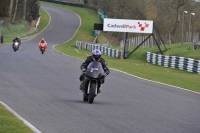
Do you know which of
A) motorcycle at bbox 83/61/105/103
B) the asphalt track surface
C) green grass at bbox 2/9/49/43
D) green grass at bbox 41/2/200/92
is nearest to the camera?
the asphalt track surface

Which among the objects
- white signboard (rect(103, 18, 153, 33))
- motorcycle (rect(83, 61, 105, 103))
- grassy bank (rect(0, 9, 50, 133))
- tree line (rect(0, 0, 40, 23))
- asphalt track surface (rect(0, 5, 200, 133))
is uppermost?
tree line (rect(0, 0, 40, 23))

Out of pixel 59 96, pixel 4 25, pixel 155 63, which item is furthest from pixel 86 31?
pixel 59 96

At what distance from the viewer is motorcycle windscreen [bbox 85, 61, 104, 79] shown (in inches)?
567

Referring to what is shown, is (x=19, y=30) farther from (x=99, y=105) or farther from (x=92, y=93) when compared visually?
(x=99, y=105)

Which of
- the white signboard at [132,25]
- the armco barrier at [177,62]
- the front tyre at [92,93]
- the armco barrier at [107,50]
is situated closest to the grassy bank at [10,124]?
the front tyre at [92,93]

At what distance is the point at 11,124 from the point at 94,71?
5.22 metres

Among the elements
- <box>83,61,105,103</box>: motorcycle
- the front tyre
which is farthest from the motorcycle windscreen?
the front tyre

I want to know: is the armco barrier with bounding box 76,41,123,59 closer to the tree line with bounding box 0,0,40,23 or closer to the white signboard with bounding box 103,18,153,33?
the white signboard with bounding box 103,18,153,33

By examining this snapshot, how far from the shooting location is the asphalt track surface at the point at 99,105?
10383mm

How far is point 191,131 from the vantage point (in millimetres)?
10328

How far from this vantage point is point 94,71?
1441cm

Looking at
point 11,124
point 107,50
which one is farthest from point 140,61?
point 11,124

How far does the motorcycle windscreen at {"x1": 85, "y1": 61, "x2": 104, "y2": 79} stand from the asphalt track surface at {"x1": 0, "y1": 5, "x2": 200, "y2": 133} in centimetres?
72

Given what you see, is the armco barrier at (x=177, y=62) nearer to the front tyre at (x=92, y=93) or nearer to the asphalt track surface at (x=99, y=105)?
the asphalt track surface at (x=99, y=105)
